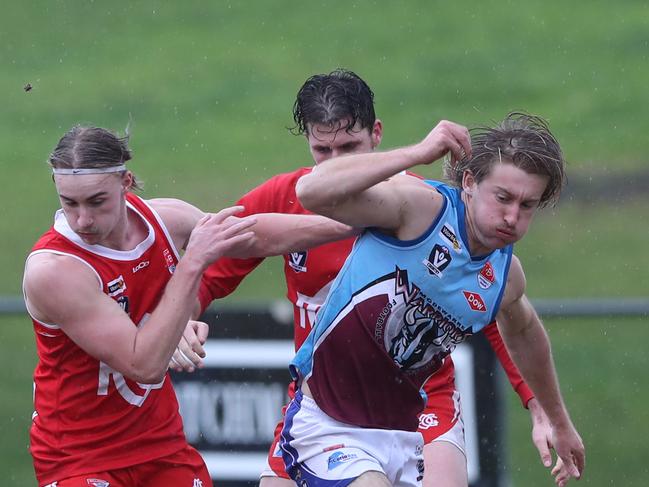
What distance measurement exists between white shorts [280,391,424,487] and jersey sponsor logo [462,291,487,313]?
1.83 ft

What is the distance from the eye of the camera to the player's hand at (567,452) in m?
5.23

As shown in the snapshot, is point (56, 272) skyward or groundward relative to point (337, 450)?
skyward

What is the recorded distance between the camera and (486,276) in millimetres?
4445

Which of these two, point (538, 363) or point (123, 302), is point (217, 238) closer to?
point (123, 302)

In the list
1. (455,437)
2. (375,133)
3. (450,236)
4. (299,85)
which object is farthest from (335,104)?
(299,85)

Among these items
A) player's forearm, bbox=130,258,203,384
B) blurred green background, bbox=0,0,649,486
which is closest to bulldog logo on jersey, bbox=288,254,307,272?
player's forearm, bbox=130,258,203,384

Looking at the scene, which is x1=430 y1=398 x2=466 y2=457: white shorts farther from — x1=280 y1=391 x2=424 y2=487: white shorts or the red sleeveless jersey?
the red sleeveless jersey

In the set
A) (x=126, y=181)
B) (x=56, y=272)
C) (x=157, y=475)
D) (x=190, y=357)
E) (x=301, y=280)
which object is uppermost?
(x=126, y=181)

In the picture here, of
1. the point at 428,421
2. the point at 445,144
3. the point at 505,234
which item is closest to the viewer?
the point at 445,144

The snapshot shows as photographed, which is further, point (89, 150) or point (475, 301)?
point (89, 150)

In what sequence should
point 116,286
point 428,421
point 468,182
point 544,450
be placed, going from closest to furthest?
point 468,182 → point 116,286 → point 544,450 → point 428,421

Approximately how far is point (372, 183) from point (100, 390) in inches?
65.5

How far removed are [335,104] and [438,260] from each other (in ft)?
3.96

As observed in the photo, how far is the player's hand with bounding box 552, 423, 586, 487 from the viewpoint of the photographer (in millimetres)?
5227
